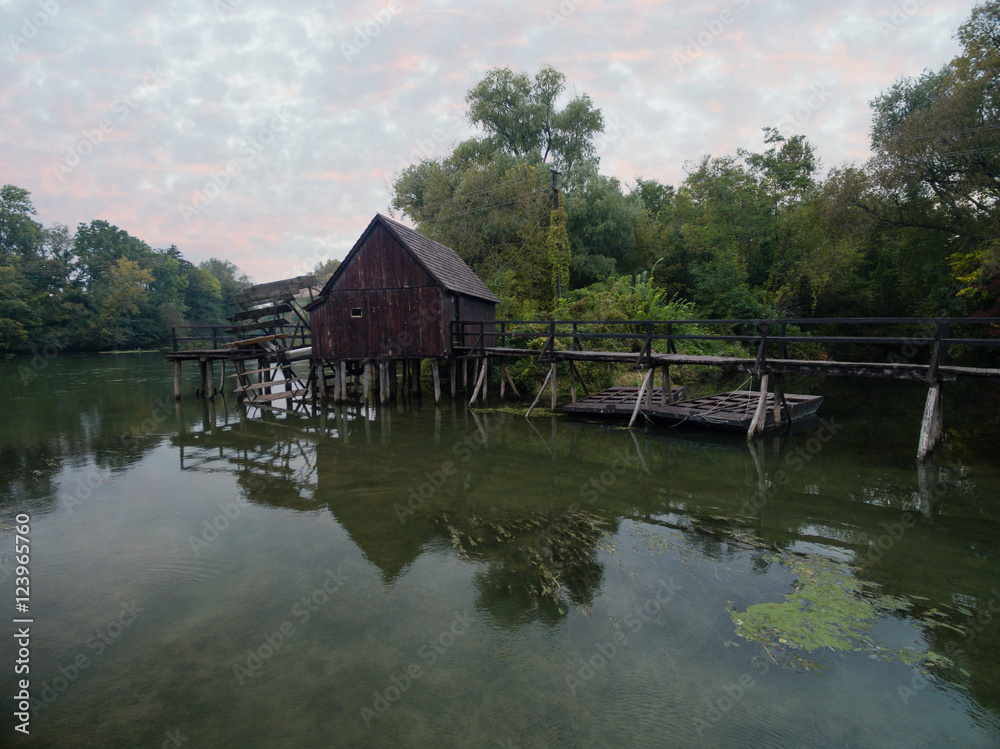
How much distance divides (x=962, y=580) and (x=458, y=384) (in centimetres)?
1760

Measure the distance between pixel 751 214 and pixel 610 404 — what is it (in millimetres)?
21981

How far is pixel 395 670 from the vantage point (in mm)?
4363

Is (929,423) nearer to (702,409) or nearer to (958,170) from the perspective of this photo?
(702,409)

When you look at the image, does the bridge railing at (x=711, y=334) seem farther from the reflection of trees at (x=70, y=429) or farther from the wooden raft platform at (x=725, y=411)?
the reflection of trees at (x=70, y=429)

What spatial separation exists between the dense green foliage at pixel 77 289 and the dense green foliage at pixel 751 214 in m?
38.9

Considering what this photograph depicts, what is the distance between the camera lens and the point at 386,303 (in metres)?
18.0

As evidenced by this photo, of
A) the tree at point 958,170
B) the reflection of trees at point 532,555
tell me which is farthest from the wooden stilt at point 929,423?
the tree at point 958,170

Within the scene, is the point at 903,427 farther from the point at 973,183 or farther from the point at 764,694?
the point at 764,694

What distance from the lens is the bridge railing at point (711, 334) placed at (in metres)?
10.1

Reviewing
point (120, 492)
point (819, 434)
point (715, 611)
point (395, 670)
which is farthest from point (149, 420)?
point (819, 434)

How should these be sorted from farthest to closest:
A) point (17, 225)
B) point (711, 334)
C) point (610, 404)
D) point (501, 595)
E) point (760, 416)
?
1. point (17, 225)
2. point (711, 334)
3. point (610, 404)
4. point (760, 416)
5. point (501, 595)

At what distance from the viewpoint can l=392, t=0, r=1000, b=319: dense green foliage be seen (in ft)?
59.6

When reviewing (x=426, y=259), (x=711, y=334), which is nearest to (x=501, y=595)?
(x=426, y=259)

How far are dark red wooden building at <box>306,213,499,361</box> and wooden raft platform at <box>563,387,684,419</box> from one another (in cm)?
563
